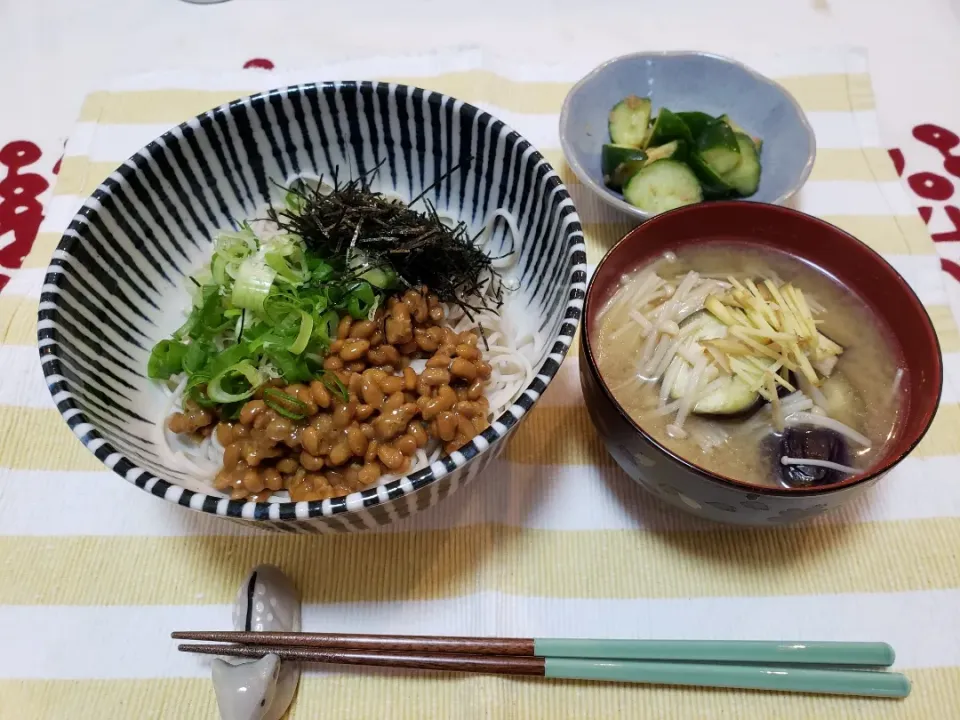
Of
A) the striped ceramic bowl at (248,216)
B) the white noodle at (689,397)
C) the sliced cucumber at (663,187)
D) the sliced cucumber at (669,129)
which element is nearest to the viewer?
the striped ceramic bowl at (248,216)

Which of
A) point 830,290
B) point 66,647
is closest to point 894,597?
Answer: point 830,290

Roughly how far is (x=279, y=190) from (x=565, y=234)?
98 centimetres

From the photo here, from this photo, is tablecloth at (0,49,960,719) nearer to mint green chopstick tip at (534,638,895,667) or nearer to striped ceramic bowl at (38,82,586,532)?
mint green chopstick tip at (534,638,895,667)

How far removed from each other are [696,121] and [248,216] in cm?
150

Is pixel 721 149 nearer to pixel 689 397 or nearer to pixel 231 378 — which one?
pixel 689 397

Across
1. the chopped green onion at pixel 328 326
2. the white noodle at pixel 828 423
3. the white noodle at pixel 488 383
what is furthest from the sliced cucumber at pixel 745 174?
the chopped green onion at pixel 328 326

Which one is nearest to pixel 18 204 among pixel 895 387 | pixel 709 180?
pixel 709 180

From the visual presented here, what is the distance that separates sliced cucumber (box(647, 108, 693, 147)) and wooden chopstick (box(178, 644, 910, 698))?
1.62m

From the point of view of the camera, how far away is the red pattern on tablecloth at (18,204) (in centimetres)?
215

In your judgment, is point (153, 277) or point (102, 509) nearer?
point (102, 509)

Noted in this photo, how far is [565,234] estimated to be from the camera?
152 cm

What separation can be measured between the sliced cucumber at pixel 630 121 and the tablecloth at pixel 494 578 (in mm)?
980

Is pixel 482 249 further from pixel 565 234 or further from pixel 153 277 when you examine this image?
pixel 153 277

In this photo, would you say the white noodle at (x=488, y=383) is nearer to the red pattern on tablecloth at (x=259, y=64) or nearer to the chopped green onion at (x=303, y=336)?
the chopped green onion at (x=303, y=336)
